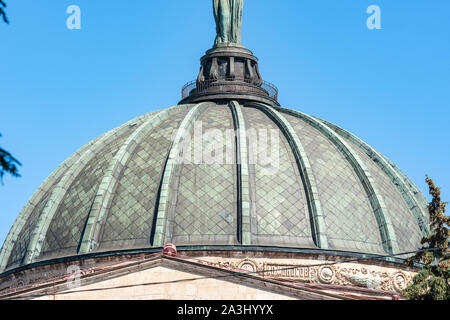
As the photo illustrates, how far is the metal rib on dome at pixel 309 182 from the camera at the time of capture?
41.2 metres

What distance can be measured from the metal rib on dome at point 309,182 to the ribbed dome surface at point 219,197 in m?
0.05

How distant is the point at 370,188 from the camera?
44031mm

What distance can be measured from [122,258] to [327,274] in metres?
7.86

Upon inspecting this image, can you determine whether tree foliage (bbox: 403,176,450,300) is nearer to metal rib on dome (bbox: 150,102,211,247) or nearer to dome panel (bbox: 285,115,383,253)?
dome panel (bbox: 285,115,383,253)

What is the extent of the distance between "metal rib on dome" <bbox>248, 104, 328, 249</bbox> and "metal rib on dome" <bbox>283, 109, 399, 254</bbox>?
1992 mm

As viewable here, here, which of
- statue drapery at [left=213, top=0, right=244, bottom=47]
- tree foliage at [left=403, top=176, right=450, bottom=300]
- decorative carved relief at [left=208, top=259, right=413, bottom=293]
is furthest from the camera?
statue drapery at [left=213, top=0, right=244, bottom=47]

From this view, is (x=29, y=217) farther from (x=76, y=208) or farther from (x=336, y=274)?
(x=336, y=274)

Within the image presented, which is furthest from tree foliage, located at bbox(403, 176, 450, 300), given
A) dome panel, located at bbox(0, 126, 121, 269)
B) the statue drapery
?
the statue drapery

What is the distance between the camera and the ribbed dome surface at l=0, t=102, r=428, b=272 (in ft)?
135

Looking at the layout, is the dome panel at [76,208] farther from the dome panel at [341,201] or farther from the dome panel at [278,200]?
the dome panel at [341,201]

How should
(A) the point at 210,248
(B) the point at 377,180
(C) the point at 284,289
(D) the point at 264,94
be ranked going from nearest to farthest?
(C) the point at 284,289 → (A) the point at 210,248 → (B) the point at 377,180 → (D) the point at 264,94
